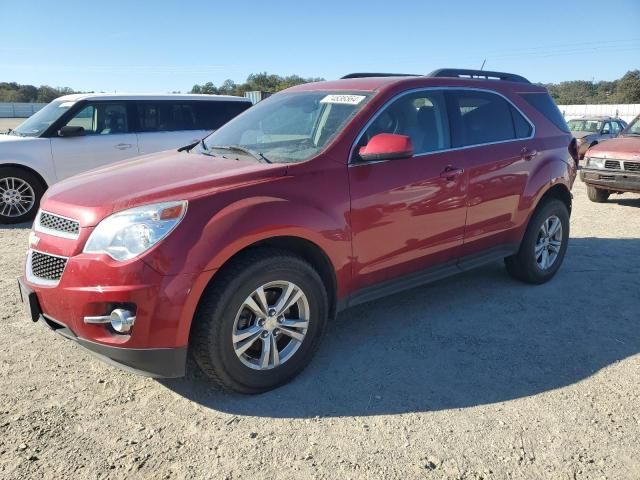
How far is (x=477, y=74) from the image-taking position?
15.7ft

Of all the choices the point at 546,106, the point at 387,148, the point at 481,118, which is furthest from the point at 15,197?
the point at 546,106

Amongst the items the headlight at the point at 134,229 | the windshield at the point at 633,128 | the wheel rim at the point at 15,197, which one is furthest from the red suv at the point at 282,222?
the windshield at the point at 633,128

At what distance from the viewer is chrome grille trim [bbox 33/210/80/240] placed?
2789mm

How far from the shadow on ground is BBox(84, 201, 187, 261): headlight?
1010 mm

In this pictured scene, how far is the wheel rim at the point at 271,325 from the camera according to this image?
2941mm

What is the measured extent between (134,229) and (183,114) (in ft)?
21.9

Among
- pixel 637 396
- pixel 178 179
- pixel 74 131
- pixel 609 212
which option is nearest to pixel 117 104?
pixel 74 131

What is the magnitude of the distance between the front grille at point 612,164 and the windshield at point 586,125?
9.33 m

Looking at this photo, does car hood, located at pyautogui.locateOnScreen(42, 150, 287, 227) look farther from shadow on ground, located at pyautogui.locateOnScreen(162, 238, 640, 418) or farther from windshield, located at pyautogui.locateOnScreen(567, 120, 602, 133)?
windshield, located at pyautogui.locateOnScreen(567, 120, 602, 133)

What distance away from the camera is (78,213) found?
9.17 ft

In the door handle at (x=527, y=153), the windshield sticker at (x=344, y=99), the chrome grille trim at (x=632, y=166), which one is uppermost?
the windshield sticker at (x=344, y=99)

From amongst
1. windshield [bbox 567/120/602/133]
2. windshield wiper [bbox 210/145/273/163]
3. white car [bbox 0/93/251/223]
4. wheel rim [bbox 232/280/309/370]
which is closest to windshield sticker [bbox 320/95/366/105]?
windshield wiper [bbox 210/145/273/163]

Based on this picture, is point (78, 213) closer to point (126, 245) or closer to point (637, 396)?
point (126, 245)

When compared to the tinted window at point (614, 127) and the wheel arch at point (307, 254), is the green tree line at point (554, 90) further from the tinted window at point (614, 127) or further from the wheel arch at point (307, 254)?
the wheel arch at point (307, 254)
